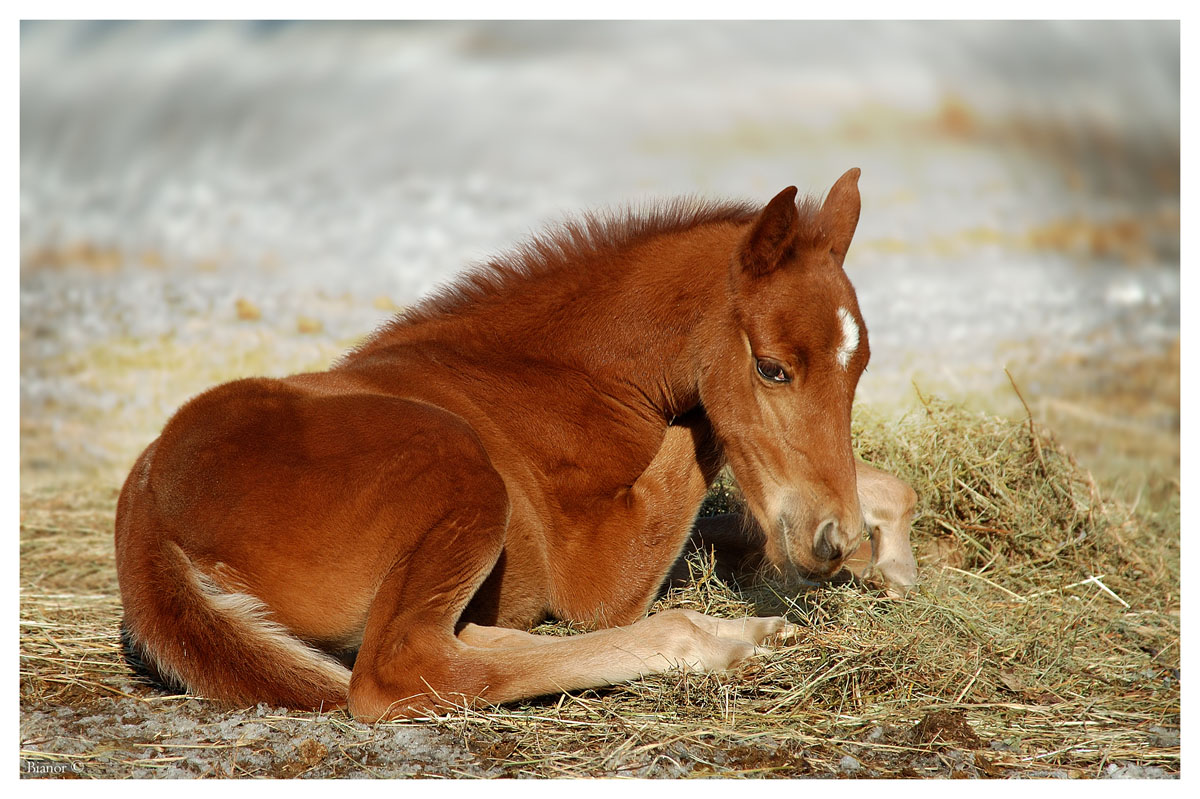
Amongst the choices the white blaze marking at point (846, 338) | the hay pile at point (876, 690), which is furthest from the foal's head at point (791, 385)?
the hay pile at point (876, 690)

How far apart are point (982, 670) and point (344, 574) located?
2.42 metres

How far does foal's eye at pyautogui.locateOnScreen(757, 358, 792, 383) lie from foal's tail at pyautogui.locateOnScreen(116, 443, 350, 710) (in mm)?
1839

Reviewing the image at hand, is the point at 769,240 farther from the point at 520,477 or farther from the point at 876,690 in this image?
the point at 876,690

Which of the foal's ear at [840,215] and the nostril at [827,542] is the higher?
the foal's ear at [840,215]

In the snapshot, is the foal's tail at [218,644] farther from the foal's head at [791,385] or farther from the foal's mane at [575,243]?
the foal's head at [791,385]

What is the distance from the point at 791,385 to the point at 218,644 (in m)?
2.19

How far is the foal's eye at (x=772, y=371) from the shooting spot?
3379mm

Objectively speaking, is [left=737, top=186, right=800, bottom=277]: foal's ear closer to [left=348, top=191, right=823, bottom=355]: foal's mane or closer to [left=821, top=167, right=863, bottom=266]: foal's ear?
[left=821, top=167, right=863, bottom=266]: foal's ear

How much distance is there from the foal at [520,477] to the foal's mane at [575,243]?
1 centimetres

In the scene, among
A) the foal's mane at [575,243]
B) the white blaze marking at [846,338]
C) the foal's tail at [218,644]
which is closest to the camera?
the foal's tail at [218,644]

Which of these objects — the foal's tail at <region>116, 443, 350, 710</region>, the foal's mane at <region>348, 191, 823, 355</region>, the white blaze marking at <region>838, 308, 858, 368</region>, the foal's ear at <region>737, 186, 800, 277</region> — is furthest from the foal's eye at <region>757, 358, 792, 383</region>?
the foal's tail at <region>116, 443, 350, 710</region>

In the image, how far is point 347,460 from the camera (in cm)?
330

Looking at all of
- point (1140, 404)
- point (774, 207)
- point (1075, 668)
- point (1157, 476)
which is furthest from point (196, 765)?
point (1140, 404)

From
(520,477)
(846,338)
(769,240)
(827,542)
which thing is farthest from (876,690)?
(769,240)
